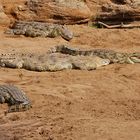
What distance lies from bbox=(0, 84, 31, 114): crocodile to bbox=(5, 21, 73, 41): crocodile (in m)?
6.26

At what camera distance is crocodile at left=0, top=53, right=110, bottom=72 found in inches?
373

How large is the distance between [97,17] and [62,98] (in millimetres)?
8603

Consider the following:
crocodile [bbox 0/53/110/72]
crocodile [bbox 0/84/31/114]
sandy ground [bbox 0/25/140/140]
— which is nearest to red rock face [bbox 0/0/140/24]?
sandy ground [bbox 0/25/140/140]

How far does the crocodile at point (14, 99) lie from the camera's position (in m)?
6.93

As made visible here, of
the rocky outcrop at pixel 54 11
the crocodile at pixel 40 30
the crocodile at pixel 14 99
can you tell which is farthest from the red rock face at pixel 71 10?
the crocodile at pixel 14 99

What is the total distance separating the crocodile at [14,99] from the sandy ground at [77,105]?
0.11 metres

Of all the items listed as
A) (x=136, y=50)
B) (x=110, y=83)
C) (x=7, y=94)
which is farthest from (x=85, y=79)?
(x=136, y=50)

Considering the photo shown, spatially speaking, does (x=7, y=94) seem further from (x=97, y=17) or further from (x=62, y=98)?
(x=97, y=17)

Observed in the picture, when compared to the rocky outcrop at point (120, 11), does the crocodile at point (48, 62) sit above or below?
above

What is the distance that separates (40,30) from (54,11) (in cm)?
154

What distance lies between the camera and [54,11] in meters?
15.0

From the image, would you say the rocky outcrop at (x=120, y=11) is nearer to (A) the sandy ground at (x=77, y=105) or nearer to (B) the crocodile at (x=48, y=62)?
(A) the sandy ground at (x=77, y=105)

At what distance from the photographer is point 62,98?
759 cm

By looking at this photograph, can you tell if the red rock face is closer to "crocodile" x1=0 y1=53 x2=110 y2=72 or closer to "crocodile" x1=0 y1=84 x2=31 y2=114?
"crocodile" x1=0 y1=53 x2=110 y2=72
